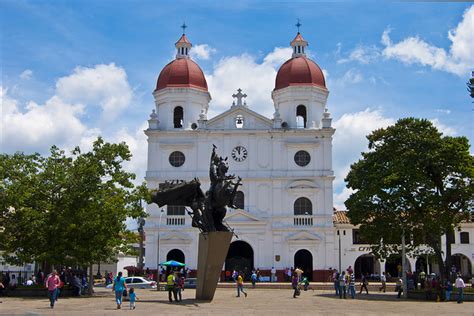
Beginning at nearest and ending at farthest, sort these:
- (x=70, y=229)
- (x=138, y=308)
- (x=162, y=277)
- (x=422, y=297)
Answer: (x=138, y=308) → (x=70, y=229) → (x=422, y=297) → (x=162, y=277)

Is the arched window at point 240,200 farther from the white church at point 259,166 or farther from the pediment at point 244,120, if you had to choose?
the pediment at point 244,120

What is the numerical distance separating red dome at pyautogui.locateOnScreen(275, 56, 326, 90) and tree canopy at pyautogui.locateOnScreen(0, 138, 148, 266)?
2527 centimetres

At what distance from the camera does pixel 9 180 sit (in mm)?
30281

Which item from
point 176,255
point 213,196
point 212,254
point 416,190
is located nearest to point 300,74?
point 176,255

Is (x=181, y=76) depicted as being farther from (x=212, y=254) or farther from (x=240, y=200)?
(x=212, y=254)

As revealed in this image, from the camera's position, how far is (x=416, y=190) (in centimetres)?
3219

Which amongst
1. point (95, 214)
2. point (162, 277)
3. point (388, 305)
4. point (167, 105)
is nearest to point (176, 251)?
point (162, 277)

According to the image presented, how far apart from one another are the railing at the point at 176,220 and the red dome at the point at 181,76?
11591 millimetres

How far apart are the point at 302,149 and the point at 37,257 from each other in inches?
1113

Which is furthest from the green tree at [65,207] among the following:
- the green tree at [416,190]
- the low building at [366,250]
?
the low building at [366,250]

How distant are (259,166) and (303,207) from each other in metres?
5.16

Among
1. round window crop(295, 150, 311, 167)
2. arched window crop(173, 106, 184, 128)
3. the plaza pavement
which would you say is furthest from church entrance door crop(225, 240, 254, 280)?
the plaza pavement

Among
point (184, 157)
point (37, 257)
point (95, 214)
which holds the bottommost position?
point (37, 257)

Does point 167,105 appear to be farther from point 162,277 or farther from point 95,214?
point 95,214
